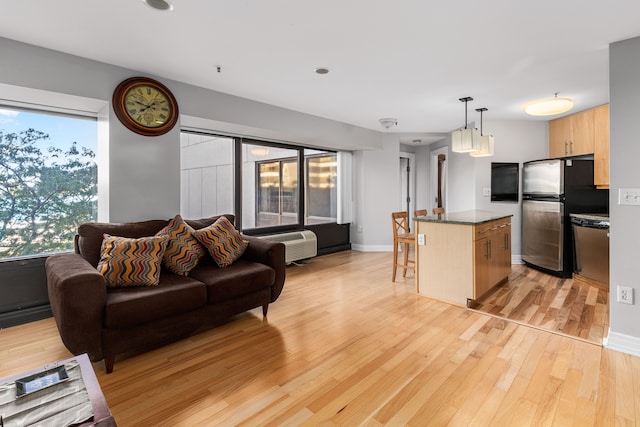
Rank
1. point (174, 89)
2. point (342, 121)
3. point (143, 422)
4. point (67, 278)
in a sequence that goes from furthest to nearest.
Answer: point (342, 121)
point (174, 89)
point (67, 278)
point (143, 422)

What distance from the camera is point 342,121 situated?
521 cm

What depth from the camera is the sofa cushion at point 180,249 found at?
2762 millimetres

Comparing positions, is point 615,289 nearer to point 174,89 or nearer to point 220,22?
point 220,22

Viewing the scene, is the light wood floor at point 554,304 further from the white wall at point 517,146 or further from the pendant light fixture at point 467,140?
the pendant light fixture at point 467,140

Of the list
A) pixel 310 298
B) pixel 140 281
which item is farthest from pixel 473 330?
pixel 140 281

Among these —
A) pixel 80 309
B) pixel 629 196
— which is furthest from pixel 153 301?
pixel 629 196

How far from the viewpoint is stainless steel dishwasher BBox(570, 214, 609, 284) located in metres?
3.71

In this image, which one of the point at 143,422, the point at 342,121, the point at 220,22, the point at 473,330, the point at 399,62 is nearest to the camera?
the point at 143,422

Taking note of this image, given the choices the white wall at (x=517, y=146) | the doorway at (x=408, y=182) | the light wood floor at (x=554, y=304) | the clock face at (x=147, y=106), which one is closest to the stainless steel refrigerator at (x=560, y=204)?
the light wood floor at (x=554, y=304)

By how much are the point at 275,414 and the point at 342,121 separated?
4381 mm

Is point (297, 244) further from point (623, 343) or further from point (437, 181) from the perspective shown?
point (437, 181)

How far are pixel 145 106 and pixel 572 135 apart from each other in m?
5.38

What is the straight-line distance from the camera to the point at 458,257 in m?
3.28

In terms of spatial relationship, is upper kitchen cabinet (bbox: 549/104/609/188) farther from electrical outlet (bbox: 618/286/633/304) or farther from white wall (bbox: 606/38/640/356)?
electrical outlet (bbox: 618/286/633/304)
